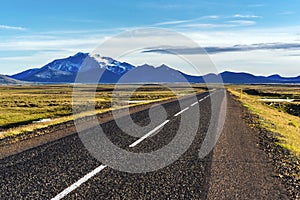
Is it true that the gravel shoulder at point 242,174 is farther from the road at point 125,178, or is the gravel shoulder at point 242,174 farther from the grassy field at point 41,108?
the grassy field at point 41,108

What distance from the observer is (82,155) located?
8.80 metres

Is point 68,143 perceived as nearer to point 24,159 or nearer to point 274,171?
point 24,159

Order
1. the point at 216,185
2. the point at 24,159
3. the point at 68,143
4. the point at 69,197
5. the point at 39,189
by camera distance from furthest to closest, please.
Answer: the point at 68,143, the point at 24,159, the point at 216,185, the point at 39,189, the point at 69,197

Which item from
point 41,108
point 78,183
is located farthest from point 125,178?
point 41,108

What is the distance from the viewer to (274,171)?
767cm

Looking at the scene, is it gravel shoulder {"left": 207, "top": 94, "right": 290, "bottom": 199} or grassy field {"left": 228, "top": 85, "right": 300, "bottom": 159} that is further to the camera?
grassy field {"left": 228, "top": 85, "right": 300, "bottom": 159}

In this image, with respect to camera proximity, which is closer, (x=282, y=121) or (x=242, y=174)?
(x=242, y=174)

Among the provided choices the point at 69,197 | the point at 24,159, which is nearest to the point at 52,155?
the point at 24,159

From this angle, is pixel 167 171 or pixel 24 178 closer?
pixel 24 178

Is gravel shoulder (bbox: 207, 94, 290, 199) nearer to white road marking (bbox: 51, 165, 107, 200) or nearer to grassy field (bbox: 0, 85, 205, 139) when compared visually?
white road marking (bbox: 51, 165, 107, 200)

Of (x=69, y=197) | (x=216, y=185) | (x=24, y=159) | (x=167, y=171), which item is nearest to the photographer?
(x=69, y=197)

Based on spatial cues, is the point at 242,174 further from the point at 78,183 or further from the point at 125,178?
the point at 78,183

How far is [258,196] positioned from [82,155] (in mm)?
4530

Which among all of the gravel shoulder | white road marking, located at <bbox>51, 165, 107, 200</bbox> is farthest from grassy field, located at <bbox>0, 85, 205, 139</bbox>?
the gravel shoulder
